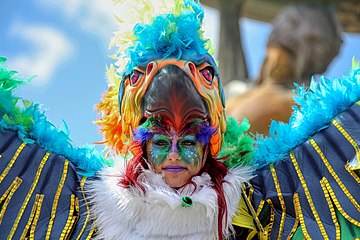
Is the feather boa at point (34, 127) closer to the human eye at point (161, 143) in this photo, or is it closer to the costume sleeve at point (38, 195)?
the costume sleeve at point (38, 195)

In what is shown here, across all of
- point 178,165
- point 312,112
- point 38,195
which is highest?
point 312,112

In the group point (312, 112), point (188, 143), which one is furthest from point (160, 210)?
point (312, 112)

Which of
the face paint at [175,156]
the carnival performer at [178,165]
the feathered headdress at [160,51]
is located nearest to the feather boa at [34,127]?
the carnival performer at [178,165]

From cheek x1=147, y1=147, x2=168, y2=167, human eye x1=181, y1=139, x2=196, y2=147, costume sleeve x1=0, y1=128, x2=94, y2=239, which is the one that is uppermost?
human eye x1=181, y1=139, x2=196, y2=147

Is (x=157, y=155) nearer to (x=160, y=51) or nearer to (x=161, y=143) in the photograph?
(x=161, y=143)

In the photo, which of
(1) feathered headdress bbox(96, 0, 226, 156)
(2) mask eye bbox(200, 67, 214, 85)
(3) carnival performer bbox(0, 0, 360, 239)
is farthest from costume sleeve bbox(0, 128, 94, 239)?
(2) mask eye bbox(200, 67, 214, 85)

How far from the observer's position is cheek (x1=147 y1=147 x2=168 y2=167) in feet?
5.72

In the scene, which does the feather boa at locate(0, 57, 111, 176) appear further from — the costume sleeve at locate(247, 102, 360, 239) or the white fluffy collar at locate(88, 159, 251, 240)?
the costume sleeve at locate(247, 102, 360, 239)

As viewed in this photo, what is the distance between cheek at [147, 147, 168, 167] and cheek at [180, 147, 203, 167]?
0.15 feet

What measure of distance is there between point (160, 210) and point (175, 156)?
14 cm

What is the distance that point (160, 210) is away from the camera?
1688mm

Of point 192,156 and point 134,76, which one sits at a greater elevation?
point 134,76

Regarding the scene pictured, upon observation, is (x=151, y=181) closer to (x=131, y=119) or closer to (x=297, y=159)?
(x=131, y=119)

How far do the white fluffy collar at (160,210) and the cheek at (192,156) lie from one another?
39 millimetres
